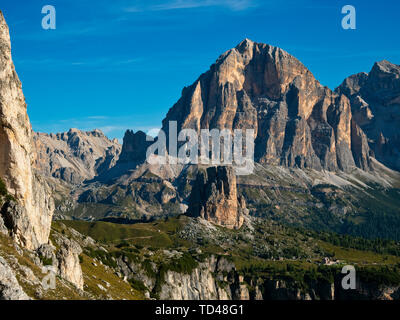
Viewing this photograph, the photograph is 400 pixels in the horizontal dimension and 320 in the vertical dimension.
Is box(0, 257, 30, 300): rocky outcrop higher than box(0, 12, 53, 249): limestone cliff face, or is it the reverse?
box(0, 12, 53, 249): limestone cliff face

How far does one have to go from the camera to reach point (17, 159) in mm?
79250

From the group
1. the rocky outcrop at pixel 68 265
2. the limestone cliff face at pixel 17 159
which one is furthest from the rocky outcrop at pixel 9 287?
the rocky outcrop at pixel 68 265

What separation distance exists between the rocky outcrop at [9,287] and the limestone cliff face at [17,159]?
24.1 m

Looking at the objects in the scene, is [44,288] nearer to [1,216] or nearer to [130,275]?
[1,216]

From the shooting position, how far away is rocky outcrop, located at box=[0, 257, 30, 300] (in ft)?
148

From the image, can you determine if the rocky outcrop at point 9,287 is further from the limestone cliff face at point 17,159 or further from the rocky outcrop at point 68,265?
the rocky outcrop at point 68,265

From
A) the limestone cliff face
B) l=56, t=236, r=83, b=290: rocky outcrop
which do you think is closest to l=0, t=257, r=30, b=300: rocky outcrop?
the limestone cliff face

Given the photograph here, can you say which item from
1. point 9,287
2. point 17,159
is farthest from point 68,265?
point 9,287

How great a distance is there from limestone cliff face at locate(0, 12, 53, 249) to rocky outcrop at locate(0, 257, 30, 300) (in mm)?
24138

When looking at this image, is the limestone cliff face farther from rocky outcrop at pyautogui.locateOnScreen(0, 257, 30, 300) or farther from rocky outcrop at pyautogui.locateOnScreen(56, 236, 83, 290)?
rocky outcrop at pyautogui.locateOnScreen(0, 257, 30, 300)

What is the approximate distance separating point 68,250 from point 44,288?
94.9 ft

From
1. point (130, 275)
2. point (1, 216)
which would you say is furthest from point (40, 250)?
point (130, 275)

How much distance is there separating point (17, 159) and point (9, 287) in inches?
1466
